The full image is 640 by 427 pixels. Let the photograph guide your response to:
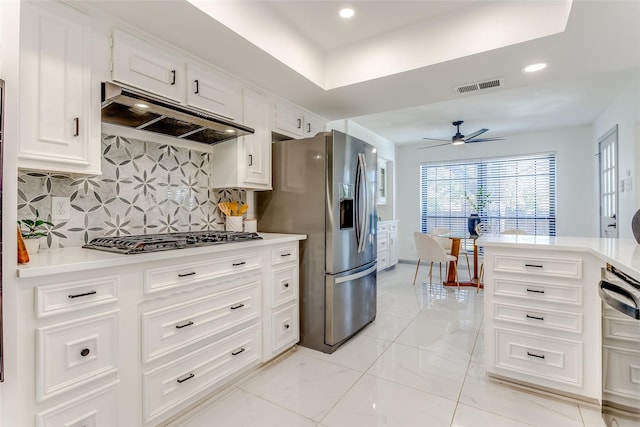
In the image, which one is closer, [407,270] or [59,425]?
[59,425]

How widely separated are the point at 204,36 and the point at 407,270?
5262mm

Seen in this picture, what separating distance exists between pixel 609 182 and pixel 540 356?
12.0ft

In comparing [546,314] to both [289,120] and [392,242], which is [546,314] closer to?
[289,120]

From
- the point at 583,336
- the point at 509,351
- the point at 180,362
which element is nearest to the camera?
the point at 180,362

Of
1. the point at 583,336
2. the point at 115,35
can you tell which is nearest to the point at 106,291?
the point at 115,35

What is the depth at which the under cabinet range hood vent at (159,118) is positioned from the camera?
160 cm

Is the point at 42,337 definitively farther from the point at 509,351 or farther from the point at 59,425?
the point at 509,351

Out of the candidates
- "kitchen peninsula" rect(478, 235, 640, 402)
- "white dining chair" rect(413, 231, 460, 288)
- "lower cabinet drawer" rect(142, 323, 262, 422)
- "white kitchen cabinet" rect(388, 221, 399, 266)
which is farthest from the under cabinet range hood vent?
"white kitchen cabinet" rect(388, 221, 399, 266)

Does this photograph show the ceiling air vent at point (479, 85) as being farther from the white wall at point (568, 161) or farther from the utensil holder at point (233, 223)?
the white wall at point (568, 161)

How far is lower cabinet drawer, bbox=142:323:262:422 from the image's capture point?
156 centimetres

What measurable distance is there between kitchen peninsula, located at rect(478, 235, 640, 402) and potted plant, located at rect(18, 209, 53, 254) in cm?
262

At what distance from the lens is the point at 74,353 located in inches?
50.3

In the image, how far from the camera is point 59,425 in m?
1.24

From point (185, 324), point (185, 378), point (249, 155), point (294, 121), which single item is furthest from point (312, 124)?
point (185, 378)
